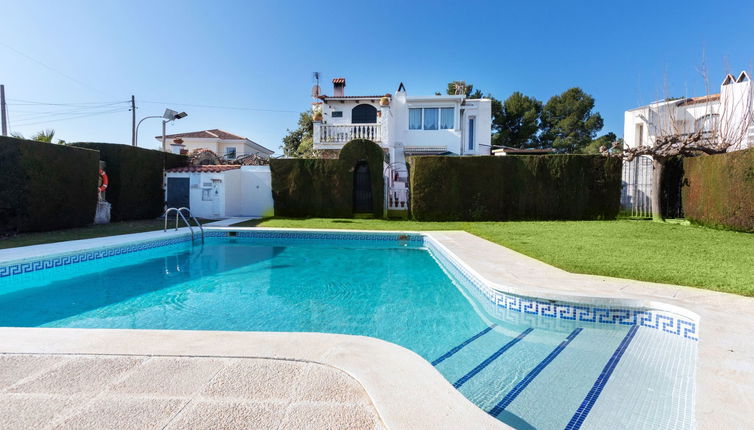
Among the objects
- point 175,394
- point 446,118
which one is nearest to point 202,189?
point 446,118

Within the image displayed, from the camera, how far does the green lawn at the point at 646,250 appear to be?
600 cm

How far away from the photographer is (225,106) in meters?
45.3

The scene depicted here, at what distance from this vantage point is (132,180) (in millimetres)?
16453

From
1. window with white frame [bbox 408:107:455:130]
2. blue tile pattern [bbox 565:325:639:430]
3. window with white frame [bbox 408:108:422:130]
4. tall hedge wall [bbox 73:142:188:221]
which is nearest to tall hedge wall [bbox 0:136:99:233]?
tall hedge wall [bbox 73:142:188:221]

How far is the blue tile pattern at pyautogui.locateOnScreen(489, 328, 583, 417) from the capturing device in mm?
3162

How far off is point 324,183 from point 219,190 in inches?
216

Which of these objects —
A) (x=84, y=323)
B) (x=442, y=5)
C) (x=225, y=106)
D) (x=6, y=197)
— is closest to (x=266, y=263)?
(x=84, y=323)

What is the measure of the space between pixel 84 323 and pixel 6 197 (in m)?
9.55

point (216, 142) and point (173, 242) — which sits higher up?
point (216, 142)

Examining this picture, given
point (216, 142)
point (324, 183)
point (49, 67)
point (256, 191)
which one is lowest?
point (256, 191)

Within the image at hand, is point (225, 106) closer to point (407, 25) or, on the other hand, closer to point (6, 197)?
point (407, 25)

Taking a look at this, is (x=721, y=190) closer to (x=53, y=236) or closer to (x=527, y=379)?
(x=527, y=379)

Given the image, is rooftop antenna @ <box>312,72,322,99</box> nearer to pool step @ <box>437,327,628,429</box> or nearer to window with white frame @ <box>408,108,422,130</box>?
window with white frame @ <box>408,108,422,130</box>

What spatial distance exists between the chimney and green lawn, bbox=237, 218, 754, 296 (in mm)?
19671
